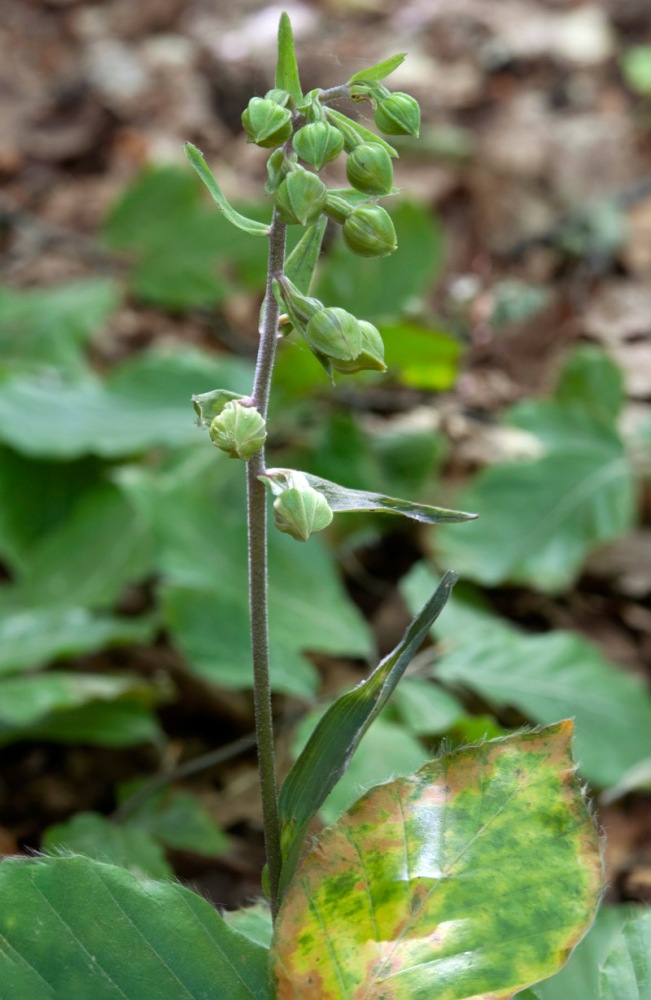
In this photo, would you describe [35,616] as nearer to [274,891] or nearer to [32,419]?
[32,419]

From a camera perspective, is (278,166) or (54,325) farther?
(54,325)

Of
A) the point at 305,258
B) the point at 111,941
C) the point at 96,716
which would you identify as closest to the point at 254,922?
the point at 111,941

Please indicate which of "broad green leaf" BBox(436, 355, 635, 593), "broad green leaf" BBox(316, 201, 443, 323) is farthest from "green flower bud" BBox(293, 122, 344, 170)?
"broad green leaf" BBox(316, 201, 443, 323)

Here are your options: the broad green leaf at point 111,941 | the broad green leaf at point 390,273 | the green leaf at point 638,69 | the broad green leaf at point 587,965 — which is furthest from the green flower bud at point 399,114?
the green leaf at point 638,69

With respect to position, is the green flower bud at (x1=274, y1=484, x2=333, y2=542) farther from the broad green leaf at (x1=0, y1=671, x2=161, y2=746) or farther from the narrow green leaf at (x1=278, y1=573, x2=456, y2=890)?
the broad green leaf at (x1=0, y1=671, x2=161, y2=746)

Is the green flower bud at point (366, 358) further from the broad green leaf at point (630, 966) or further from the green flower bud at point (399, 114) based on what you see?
the broad green leaf at point (630, 966)

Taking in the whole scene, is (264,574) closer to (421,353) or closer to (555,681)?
(555,681)

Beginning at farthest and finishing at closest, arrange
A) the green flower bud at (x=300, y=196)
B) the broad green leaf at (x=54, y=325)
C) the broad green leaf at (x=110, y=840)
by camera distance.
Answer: the broad green leaf at (x=54, y=325) → the broad green leaf at (x=110, y=840) → the green flower bud at (x=300, y=196)
